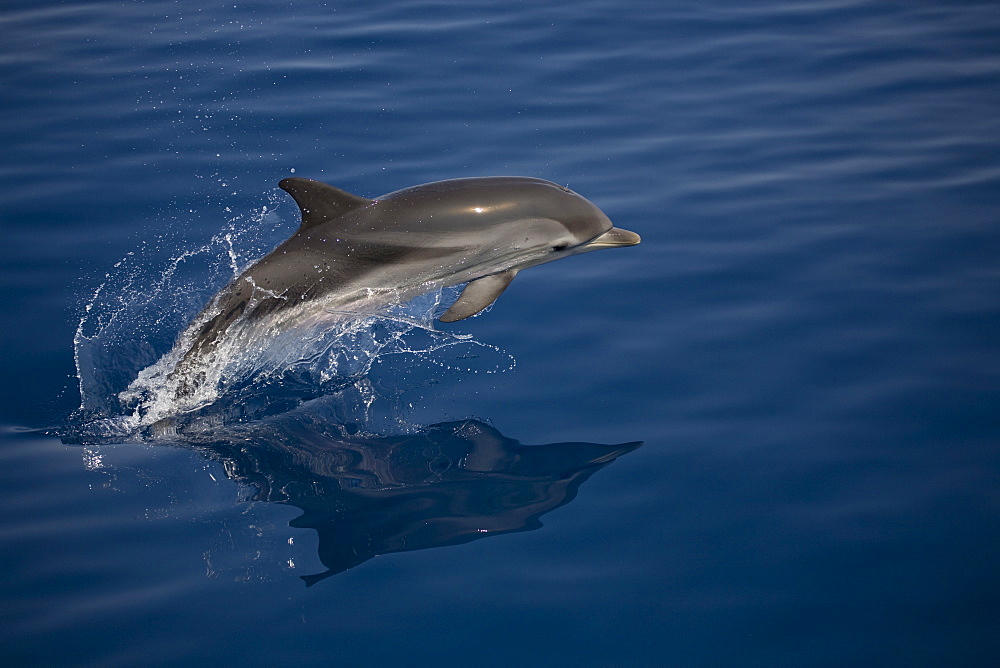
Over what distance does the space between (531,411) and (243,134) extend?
5483 mm

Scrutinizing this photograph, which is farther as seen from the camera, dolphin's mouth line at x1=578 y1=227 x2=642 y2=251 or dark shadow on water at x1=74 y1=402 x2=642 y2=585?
dolphin's mouth line at x1=578 y1=227 x2=642 y2=251

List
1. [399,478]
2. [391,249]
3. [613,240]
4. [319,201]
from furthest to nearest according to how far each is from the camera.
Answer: [613,240] → [391,249] → [319,201] → [399,478]

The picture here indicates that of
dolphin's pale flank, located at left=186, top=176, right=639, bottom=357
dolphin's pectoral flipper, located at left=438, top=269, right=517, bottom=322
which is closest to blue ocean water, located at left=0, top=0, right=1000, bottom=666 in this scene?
dolphin's pectoral flipper, located at left=438, top=269, right=517, bottom=322

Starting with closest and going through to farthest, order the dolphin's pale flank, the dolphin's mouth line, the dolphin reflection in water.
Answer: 1. the dolphin reflection in water
2. the dolphin's pale flank
3. the dolphin's mouth line

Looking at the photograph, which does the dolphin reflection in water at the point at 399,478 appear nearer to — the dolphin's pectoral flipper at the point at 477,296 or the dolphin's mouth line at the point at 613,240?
the dolphin's pectoral flipper at the point at 477,296

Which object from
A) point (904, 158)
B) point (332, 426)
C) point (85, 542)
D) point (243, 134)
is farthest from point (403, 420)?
point (904, 158)

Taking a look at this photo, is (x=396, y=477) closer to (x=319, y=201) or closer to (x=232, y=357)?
(x=232, y=357)

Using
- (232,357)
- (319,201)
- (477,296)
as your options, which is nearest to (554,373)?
(477,296)

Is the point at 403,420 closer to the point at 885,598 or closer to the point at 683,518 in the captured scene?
the point at 683,518

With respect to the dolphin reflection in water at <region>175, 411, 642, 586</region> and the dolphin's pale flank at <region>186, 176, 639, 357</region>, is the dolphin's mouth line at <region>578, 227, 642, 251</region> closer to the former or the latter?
the dolphin's pale flank at <region>186, 176, 639, 357</region>

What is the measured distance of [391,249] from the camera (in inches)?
250

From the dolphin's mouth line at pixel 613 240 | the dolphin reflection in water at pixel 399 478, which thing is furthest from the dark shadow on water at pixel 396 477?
the dolphin's mouth line at pixel 613 240

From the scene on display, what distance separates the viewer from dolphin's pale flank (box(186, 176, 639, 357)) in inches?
249

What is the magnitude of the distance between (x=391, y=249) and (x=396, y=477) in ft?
5.17
